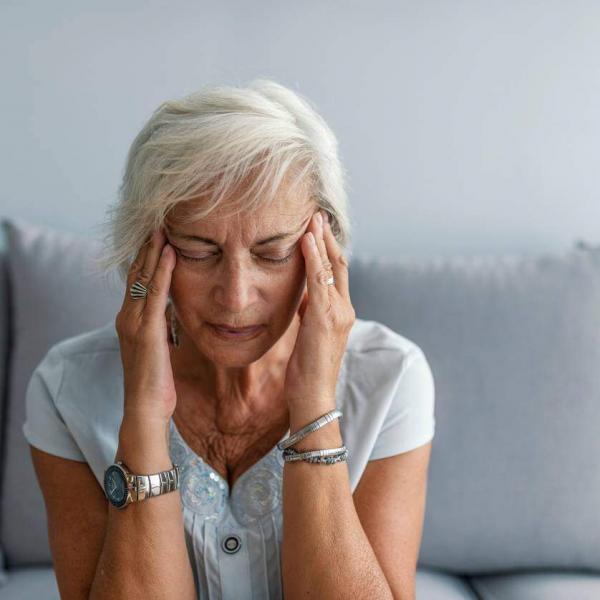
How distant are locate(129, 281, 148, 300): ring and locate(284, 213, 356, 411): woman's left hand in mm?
273

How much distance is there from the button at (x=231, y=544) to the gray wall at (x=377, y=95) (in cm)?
95

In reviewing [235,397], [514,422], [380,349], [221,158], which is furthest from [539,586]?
[221,158]

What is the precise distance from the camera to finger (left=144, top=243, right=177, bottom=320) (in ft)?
4.52

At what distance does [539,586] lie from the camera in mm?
1775

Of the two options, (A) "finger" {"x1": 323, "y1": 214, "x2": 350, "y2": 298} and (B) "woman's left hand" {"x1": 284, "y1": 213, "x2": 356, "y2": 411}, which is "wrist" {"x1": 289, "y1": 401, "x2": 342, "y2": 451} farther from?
(A) "finger" {"x1": 323, "y1": 214, "x2": 350, "y2": 298}

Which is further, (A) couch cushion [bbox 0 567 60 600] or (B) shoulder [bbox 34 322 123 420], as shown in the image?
(A) couch cushion [bbox 0 567 60 600]

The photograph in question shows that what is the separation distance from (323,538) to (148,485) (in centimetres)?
29

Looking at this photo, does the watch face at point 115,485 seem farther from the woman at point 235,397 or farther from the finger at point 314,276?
the finger at point 314,276

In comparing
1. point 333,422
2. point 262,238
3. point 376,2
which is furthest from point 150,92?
point 333,422

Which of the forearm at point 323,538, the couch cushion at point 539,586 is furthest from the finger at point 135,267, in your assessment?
the couch cushion at point 539,586

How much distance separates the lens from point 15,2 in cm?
208

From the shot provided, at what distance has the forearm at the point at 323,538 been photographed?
4.35 feet

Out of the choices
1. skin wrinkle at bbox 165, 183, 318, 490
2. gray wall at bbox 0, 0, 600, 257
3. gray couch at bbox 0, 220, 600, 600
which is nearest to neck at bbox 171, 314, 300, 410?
skin wrinkle at bbox 165, 183, 318, 490

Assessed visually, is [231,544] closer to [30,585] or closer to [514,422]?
[30,585]
